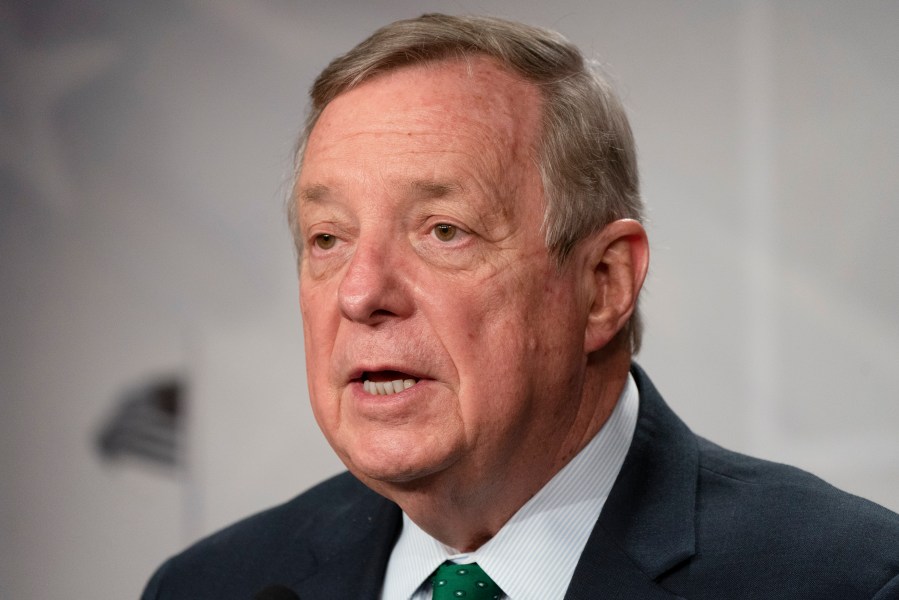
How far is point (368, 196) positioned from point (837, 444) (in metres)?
2.03

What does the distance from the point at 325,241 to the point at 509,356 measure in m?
0.36

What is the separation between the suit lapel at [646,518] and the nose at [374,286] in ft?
1.56

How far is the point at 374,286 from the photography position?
5.41 feet

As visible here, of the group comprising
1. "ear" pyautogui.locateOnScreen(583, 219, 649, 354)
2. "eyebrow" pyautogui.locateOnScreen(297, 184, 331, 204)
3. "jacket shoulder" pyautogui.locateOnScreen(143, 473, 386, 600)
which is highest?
"eyebrow" pyautogui.locateOnScreen(297, 184, 331, 204)

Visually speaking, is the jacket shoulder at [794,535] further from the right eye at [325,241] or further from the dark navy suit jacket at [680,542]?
the right eye at [325,241]

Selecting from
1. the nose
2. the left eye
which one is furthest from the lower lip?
the left eye

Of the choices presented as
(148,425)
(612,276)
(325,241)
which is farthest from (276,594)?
(148,425)

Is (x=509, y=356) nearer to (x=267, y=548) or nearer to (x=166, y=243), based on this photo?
(x=267, y=548)

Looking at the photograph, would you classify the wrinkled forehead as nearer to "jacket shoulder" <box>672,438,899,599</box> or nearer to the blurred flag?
"jacket shoulder" <box>672,438,899,599</box>

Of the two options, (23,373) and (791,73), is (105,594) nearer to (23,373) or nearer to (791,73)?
(23,373)

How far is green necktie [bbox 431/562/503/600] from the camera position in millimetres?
1810

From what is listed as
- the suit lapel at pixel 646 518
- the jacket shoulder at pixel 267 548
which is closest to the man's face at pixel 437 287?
the suit lapel at pixel 646 518

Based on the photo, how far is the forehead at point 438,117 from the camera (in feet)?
5.69

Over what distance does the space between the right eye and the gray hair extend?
24 cm
